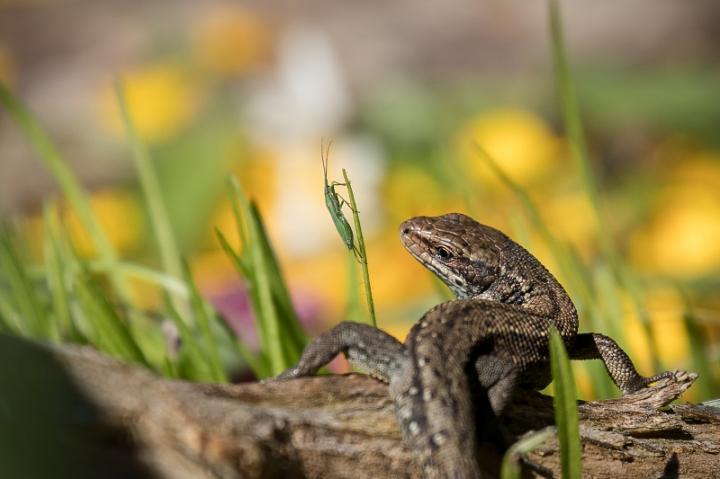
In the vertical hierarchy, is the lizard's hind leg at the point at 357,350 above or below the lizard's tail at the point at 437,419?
above

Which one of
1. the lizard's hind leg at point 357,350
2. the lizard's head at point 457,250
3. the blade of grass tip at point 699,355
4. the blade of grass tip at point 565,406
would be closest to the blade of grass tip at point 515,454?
the blade of grass tip at point 565,406

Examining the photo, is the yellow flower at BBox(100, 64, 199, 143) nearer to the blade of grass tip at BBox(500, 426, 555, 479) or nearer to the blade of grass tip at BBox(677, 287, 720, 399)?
the blade of grass tip at BBox(677, 287, 720, 399)

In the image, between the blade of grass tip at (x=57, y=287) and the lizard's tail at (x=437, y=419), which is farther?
the blade of grass tip at (x=57, y=287)

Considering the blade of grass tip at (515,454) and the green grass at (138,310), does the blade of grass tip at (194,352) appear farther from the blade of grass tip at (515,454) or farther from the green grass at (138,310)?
the blade of grass tip at (515,454)

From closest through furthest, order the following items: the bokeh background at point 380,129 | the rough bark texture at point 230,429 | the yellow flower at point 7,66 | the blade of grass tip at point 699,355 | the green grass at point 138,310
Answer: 1. the rough bark texture at point 230,429
2. the green grass at point 138,310
3. the blade of grass tip at point 699,355
4. the bokeh background at point 380,129
5. the yellow flower at point 7,66

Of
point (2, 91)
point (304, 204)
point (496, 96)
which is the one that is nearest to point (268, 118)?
point (304, 204)

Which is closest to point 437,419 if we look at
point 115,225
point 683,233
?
point 683,233

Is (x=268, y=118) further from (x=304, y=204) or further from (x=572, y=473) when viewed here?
(x=572, y=473)

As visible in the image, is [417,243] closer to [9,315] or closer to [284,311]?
[284,311]
